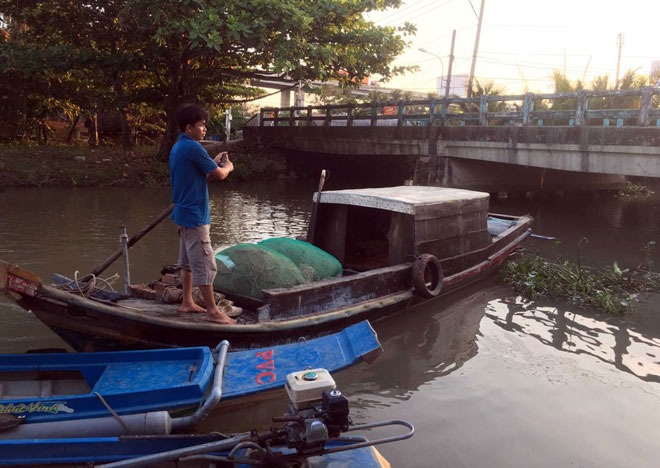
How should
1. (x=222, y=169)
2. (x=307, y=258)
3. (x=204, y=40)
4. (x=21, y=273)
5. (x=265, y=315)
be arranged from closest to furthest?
(x=21, y=273) → (x=222, y=169) → (x=265, y=315) → (x=307, y=258) → (x=204, y=40)

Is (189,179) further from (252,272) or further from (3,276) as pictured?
(3,276)

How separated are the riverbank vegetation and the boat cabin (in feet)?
2.73

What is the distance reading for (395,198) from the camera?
21.2 feet

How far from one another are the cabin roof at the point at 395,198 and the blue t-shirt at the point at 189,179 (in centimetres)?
254

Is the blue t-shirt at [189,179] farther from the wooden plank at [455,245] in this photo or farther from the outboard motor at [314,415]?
the wooden plank at [455,245]

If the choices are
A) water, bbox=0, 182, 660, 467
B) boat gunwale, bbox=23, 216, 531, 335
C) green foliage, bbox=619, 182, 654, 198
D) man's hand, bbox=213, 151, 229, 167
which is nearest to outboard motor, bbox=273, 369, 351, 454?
water, bbox=0, 182, 660, 467

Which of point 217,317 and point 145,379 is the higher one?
point 217,317

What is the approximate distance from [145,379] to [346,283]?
2.44 meters

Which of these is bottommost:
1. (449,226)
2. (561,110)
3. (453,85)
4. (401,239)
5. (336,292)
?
(336,292)

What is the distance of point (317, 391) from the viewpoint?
299 centimetres

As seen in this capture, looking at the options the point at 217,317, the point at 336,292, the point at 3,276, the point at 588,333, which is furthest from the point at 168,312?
the point at 588,333

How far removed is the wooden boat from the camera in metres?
4.00

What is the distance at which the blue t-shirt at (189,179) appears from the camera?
4379 millimetres

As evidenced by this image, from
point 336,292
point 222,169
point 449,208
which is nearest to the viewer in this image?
point 222,169
